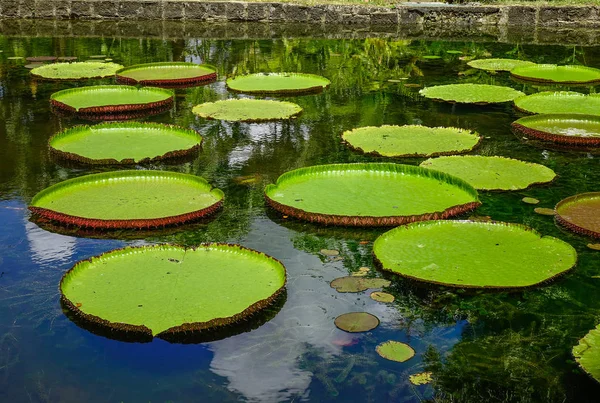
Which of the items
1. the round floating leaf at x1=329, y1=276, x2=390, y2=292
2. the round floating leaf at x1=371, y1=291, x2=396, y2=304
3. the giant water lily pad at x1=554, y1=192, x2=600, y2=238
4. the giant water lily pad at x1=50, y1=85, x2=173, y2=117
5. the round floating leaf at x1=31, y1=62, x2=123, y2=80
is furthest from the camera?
the round floating leaf at x1=31, y1=62, x2=123, y2=80

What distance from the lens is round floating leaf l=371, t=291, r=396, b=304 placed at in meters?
3.55

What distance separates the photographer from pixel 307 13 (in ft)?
37.8

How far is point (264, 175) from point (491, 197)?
4.84ft

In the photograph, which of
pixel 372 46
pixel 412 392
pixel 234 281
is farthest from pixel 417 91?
pixel 412 392

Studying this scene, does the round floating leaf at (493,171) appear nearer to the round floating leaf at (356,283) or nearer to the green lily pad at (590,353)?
the round floating leaf at (356,283)

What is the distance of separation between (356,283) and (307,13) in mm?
8417

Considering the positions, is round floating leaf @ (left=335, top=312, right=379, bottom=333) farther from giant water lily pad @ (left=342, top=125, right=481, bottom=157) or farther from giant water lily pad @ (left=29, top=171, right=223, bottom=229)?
giant water lily pad @ (left=342, top=125, right=481, bottom=157)

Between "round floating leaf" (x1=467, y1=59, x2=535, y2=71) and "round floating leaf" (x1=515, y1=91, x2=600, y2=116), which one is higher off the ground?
"round floating leaf" (x1=467, y1=59, x2=535, y2=71)

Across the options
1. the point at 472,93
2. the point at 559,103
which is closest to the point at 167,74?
the point at 472,93

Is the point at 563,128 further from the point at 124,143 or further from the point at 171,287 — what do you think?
the point at 171,287

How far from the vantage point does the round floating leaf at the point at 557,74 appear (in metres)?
8.04

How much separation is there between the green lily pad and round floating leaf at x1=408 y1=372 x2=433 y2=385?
58 cm

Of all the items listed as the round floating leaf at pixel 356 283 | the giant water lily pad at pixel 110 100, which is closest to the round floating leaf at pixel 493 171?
the round floating leaf at pixel 356 283

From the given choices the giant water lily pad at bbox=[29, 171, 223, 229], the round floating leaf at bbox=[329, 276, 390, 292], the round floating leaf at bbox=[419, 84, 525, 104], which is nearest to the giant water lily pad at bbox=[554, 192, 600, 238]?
the round floating leaf at bbox=[329, 276, 390, 292]
